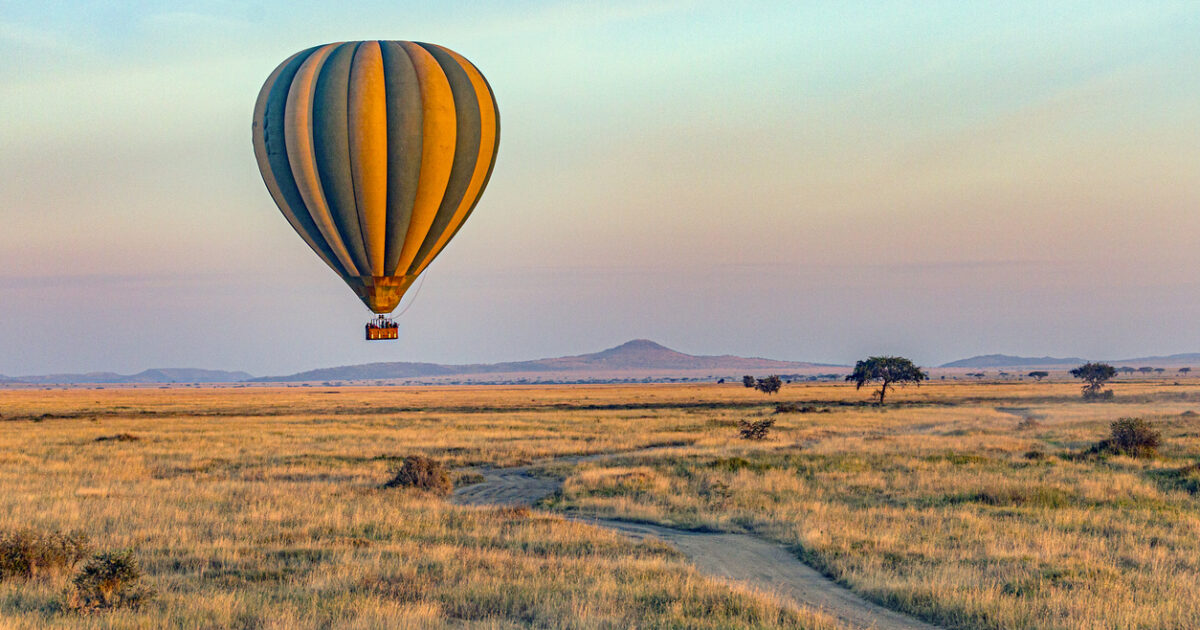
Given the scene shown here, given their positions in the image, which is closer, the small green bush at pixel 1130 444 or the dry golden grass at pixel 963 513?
the dry golden grass at pixel 963 513

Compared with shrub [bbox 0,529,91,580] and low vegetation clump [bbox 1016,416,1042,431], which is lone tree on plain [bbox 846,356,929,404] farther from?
shrub [bbox 0,529,91,580]

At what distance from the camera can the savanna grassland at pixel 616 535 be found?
514 inches

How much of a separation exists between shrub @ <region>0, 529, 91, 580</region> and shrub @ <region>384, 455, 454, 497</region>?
40.7 feet

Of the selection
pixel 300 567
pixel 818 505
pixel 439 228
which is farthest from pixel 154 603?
pixel 439 228

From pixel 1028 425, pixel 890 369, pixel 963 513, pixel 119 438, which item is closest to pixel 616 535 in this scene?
pixel 963 513

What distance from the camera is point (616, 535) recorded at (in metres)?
20.4

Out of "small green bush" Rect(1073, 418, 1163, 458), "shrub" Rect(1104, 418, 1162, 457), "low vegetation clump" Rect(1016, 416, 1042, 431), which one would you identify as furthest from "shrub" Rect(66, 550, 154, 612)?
"low vegetation clump" Rect(1016, 416, 1042, 431)

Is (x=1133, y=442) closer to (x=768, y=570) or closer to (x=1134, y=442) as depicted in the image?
(x=1134, y=442)

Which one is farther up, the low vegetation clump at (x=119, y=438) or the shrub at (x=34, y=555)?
the shrub at (x=34, y=555)

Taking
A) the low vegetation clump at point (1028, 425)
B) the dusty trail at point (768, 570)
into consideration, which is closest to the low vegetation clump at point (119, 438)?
the dusty trail at point (768, 570)

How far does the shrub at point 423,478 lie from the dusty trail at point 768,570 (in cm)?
165

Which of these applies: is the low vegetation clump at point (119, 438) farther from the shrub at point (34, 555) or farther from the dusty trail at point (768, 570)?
the shrub at point (34, 555)

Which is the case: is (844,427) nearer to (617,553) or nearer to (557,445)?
(557,445)

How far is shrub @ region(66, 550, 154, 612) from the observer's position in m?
13.2
